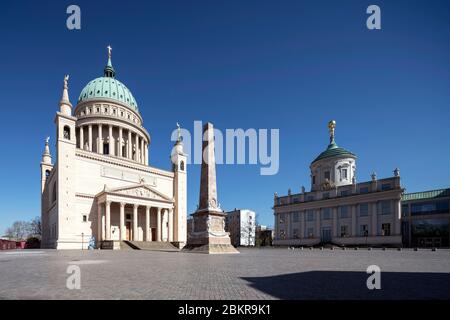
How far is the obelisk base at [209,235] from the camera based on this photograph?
80.2 ft

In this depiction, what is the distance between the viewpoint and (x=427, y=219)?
54.3 metres

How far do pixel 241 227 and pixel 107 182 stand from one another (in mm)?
75319

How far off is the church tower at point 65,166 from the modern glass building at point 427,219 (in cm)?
6094

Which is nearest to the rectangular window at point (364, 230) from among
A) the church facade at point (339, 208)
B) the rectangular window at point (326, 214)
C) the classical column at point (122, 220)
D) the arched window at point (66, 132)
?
the church facade at point (339, 208)

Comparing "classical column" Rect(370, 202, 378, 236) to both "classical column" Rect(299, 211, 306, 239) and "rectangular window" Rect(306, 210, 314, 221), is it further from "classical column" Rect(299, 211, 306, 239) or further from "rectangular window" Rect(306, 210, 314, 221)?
"classical column" Rect(299, 211, 306, 239)

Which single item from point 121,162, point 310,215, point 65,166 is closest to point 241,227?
point 310,215

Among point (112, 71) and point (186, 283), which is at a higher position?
point (112, 71)

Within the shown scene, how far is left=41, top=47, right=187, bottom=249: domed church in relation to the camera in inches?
1807

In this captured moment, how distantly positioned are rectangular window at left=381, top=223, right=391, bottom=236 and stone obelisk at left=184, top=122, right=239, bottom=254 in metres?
39.4
